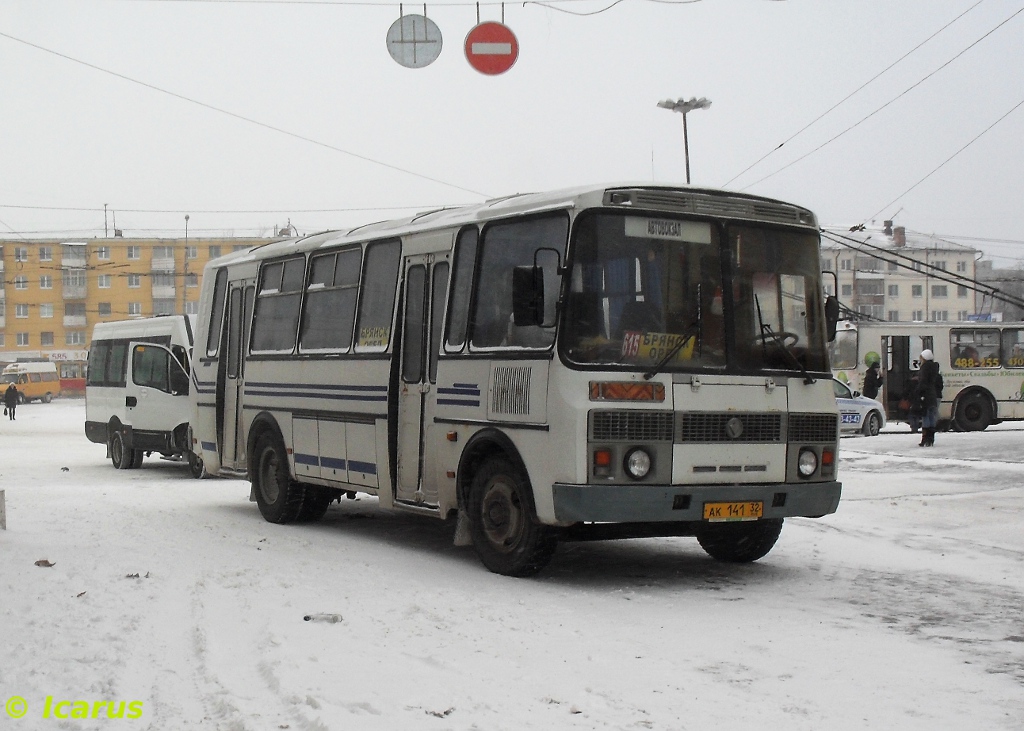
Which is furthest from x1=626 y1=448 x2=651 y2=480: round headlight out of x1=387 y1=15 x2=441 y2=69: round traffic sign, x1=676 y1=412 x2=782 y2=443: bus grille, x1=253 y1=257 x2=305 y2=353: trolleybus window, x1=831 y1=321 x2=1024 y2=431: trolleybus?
x1=831 y1=321 x2=1024 y2=431: trolleybus

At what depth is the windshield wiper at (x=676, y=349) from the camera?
969 cm

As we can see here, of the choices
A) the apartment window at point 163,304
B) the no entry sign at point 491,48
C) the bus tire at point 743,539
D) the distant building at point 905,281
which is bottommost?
the bus tire at point 743,539

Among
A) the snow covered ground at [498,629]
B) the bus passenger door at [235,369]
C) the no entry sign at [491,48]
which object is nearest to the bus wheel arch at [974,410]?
the snow covered ground at [498,629]

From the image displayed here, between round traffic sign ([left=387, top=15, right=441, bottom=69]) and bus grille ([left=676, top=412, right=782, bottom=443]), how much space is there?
8136 millimetres

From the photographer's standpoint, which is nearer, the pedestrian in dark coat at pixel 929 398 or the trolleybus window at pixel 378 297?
the trolleybus window at pixel 378 297

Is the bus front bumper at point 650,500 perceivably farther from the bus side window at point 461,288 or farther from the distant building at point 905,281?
the distant building at point 905,281

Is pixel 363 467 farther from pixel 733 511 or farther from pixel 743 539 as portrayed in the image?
pixel 733 511

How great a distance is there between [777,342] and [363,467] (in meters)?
4.33

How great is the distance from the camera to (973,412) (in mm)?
37281

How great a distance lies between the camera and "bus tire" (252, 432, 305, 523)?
14555mm

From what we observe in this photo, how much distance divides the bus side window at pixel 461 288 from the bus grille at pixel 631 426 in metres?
1.98

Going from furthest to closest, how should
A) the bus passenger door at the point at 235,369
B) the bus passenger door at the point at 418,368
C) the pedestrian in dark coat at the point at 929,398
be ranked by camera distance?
the pedestrian in dark coat at the point at 929,398 → the bus passenger door at the point at 235,369 → the bus passenger door at the point at 418,368

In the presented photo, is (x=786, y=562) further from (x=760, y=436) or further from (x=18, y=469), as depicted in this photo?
(x=18, y=469)

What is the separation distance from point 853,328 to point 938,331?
95.8 inches
